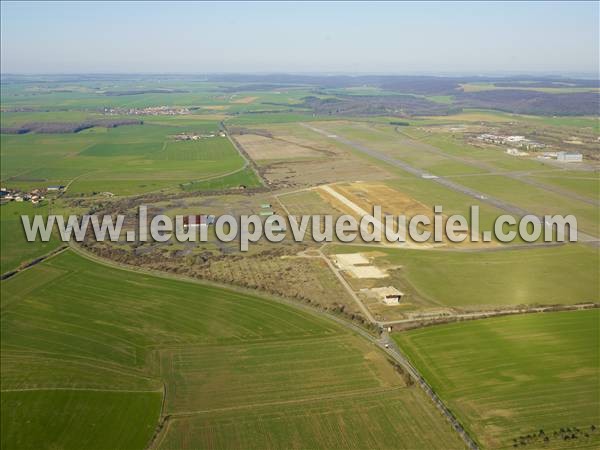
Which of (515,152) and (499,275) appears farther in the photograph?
(515,152)

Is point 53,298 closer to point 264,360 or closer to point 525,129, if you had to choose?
point 264,360

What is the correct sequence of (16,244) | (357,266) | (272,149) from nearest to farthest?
1. (357,266)
2. (16,244)
3. (272,149)

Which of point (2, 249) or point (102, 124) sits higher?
point (102, 124)

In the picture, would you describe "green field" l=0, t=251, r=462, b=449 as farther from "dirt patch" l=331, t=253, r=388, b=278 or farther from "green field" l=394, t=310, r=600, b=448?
"dirt patch" l=331, t=253, r=388, b=278

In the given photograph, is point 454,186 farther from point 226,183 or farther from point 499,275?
point 226,183

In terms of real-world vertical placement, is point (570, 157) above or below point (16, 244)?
above

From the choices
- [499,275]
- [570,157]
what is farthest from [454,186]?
[499,275]

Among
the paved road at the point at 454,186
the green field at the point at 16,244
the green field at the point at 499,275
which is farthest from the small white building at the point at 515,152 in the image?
the green field at the point at 16,244

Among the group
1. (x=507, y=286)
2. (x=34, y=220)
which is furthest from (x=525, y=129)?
(x=34, y=220)
